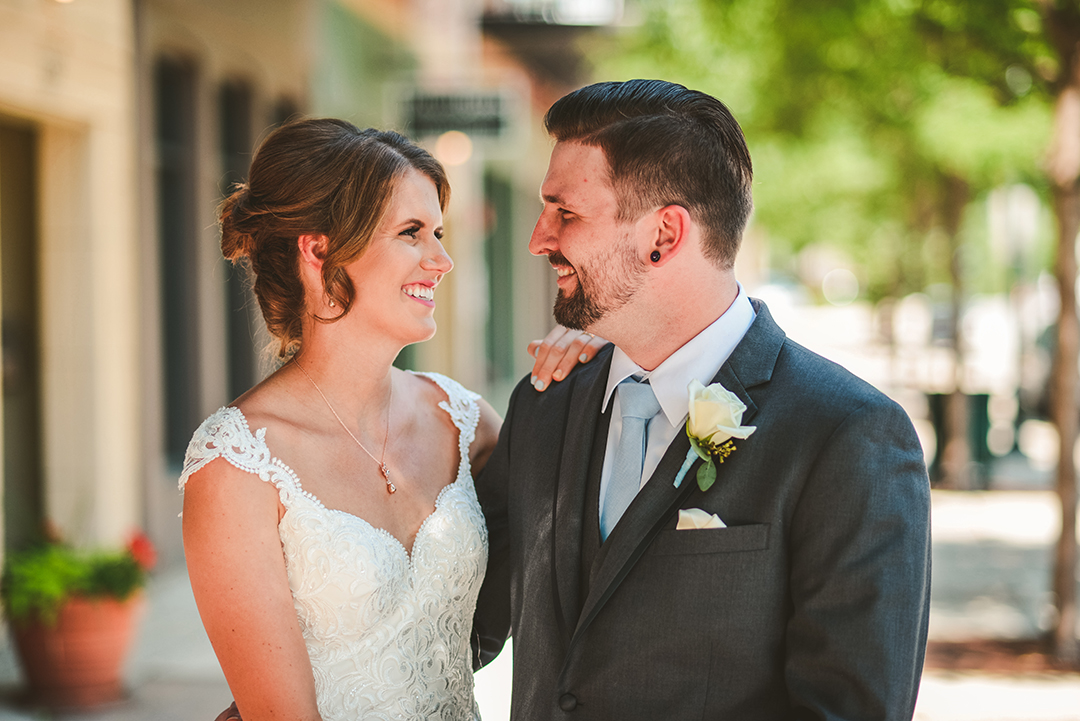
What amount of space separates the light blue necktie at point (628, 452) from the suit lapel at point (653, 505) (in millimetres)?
99

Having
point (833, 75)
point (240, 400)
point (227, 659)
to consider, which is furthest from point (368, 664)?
point (833, 75)

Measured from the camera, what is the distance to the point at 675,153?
243 cm

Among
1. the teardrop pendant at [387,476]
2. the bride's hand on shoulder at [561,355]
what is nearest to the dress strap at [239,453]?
the teardrop pendant at [387,476]

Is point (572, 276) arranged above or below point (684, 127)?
below

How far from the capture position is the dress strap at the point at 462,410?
127 inches

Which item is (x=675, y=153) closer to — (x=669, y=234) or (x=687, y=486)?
(x=669, y=234)

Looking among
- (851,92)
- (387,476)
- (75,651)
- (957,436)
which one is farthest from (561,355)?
(957,436)

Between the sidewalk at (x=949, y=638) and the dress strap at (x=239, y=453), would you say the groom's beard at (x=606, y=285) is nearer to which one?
the dress strap at (x=239, y=453)

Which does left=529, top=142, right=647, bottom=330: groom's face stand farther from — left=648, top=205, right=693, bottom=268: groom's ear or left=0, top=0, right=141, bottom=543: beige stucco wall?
left=0, top=0, right=141, bottom=543: beige stucco wall

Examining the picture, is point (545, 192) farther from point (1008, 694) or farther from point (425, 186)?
point (1008, 694)

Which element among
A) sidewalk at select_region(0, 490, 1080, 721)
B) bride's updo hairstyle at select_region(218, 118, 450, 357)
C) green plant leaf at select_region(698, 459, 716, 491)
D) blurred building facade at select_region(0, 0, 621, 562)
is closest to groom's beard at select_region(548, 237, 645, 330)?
green plant leaf at select_region(698, 459, 716, 491)

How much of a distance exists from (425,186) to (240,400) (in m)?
0.75

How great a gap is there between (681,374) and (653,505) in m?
0.35

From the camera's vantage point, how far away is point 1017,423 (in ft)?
43.7
